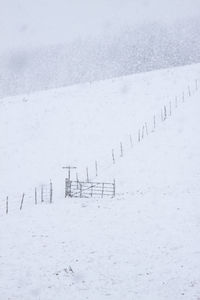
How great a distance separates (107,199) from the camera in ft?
99.4

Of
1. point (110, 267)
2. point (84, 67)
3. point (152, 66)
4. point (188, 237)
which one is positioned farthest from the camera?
point (84, 67)

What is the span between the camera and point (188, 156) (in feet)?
132

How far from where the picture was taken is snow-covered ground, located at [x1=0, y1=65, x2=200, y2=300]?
1630 cm

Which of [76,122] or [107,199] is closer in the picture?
[107,199]

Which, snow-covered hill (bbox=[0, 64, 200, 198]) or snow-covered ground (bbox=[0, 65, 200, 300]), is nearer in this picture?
snow-covered ground (bbox=[0, 65, 200, 300])

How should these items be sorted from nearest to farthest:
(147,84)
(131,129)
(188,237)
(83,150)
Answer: (188,237) → (83,150) → (131,129) → (147,84)

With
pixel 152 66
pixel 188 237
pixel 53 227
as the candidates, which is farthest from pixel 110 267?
pixel 152 66

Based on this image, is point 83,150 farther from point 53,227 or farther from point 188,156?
point 53,227

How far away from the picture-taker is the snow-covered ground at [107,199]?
16297 millimetres

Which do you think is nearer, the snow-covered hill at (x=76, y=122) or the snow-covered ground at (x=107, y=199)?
the snow-covered ground at (x=107, y=199)

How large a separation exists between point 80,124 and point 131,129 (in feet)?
24.0

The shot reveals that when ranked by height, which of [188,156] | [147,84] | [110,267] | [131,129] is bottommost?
[110,267]

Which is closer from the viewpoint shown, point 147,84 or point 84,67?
point 147,84

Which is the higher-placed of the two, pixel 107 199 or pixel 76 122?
pixel 76 122
